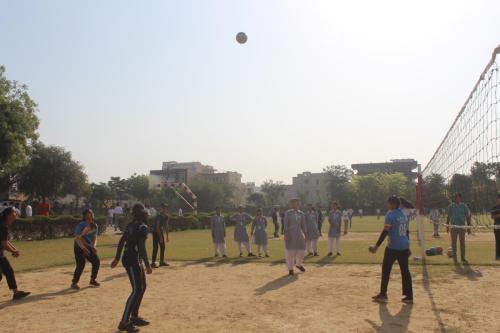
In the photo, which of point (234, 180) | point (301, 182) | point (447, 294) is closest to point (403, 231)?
point (447, 294)

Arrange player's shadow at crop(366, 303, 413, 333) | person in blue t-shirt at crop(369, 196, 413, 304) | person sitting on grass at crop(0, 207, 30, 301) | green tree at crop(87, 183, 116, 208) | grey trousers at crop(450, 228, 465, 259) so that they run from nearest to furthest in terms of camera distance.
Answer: player's shadow at crop(366, 303, 413, 333) → person in blue t-shirt at crop(369, 196, 413, 304) → person sitting on grass at crop(0, 207, 30, 301) → grey trousers at crop(450, 228, 465, 259) → green tree at crop(87, 183, 116, 208)

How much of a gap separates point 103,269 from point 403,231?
955 centimetres

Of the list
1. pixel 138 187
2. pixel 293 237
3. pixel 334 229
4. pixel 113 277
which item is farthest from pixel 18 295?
pixel 138 187

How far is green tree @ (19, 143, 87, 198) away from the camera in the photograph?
5634 centimetres

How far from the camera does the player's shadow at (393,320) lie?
7206mm

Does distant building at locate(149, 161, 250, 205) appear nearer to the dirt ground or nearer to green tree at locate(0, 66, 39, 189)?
green tree at locate(0, 66, 39, 189)

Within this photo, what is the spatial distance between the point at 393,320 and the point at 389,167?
509ft

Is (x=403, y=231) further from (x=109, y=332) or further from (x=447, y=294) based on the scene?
(x=109, y=332)

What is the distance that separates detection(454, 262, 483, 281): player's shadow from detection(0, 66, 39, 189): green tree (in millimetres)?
29201

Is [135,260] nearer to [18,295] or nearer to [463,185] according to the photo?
[18,295]

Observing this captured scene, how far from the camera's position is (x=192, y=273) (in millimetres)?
13609

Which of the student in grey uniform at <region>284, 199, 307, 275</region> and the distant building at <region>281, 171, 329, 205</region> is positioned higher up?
the distant building at <region>281, 171, 329, 205</region>

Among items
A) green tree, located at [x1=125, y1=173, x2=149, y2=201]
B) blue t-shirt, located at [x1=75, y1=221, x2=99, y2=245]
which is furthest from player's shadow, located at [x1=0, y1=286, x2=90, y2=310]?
green tree, located at [x1=125, y1=173, x2=149, y2=201]

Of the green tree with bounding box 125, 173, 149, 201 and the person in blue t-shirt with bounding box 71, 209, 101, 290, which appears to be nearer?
the person in blue t-shirt with bounding box 71, 209, 101, 290
